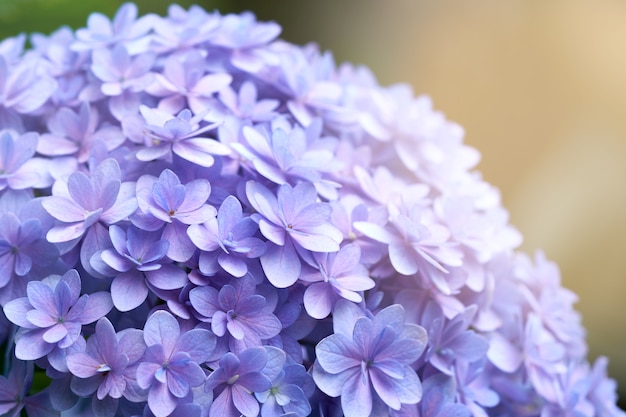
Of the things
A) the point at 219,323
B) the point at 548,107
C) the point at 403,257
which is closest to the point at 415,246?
the point at 403,257

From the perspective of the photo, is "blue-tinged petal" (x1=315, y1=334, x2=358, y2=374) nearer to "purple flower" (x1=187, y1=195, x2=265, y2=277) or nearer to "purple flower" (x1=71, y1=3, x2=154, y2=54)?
"purple flower" (x1=187, y1=195, x2=265, y2=277)

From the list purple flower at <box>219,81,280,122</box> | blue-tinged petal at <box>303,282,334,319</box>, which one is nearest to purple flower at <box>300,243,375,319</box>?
blue-tinged petal at <box>303,282,334,319</box>

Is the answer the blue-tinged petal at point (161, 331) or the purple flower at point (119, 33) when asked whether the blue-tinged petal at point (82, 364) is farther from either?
the purple flower at point (119, 33)

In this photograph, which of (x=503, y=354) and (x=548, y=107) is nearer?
(x=503, y=354)

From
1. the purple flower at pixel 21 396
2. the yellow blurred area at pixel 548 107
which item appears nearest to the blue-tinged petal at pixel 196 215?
the purple flower at pixel 21 396

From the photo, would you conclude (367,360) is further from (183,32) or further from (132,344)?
(183,32)

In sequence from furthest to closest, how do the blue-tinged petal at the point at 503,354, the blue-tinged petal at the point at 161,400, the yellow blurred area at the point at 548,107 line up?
1. the yellow blurred area at the point at 548,107
2. the blue-tinged petal at the point at 503,354
3. the blue-tinged petal at the point at 161,400
